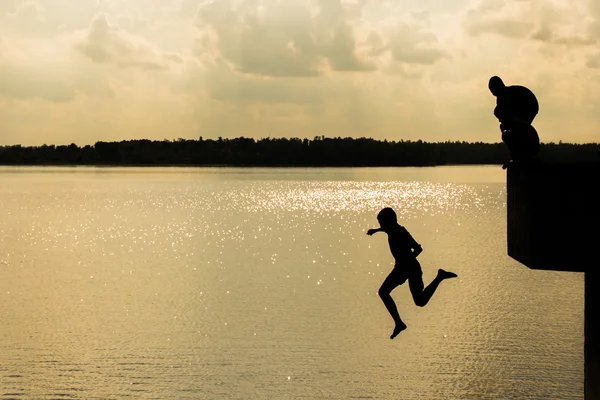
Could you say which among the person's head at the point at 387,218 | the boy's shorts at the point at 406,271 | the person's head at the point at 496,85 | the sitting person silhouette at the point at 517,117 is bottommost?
the boy's shorts at the point at 406,271

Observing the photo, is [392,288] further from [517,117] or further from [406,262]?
[517,117]

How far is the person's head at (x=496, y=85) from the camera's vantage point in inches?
439

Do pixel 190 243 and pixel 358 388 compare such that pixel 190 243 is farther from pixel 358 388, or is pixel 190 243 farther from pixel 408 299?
pixel 358 388

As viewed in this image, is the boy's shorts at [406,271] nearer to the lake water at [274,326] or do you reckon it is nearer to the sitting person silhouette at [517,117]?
the sitting person silhouette at [517,117]

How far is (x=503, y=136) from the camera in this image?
11625 mm

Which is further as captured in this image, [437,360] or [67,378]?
[437,360]

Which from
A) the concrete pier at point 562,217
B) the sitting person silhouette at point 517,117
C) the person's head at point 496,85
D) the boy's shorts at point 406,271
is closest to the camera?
the boy's shorts at point 406,271

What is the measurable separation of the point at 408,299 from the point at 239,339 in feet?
34.5

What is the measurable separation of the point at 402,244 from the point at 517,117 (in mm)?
2915

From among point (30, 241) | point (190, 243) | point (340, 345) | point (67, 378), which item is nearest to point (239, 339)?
point (340, 345)

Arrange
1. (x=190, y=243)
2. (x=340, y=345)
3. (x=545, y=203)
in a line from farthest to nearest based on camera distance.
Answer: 1. (x=190, y=243)
2. (x=340, y=345)
3. (x=545, y=203)

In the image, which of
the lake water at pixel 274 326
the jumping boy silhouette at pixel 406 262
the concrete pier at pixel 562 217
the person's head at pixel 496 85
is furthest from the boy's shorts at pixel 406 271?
the lake water at pixel 274 326

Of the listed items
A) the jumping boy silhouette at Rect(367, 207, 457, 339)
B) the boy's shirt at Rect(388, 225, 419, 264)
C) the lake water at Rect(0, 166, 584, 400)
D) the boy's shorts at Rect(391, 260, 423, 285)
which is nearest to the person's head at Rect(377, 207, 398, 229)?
the jumping boy silhouette at Rect(367, 207, 457, 339)

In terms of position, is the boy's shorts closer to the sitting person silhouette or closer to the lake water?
the sitting person silhouette
